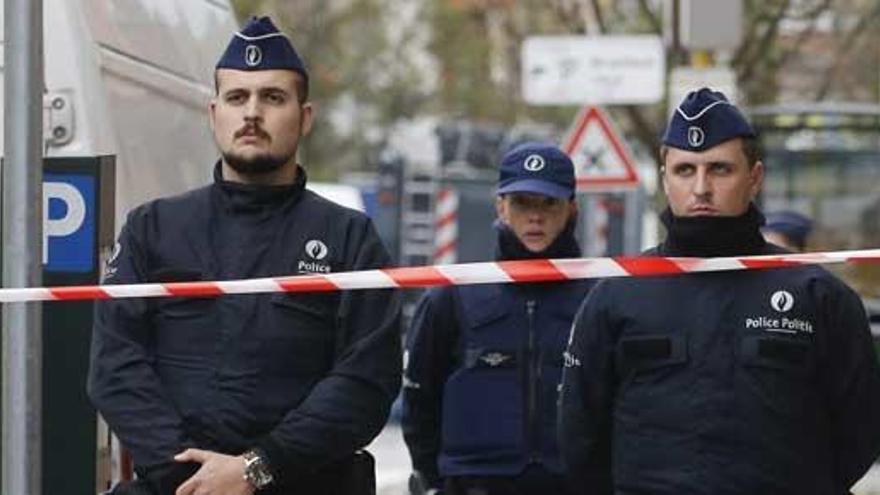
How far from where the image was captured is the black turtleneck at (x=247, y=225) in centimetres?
508

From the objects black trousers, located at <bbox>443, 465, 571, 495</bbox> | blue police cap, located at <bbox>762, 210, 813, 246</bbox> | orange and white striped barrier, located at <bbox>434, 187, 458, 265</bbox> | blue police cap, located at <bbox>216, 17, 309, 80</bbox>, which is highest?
blue police cap, located at <bbox>216, 17, 309, 80</bbox>

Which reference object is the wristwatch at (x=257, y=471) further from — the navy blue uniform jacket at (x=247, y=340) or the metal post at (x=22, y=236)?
the metal post at (x=22, y=236)

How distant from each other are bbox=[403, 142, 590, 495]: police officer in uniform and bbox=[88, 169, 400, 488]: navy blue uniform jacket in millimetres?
1479

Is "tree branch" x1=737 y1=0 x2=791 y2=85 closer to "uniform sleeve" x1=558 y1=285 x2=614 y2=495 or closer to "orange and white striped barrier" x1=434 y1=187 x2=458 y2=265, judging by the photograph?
"orange and white striped barrier" x1=434 y1=187 x2=458 y2=265

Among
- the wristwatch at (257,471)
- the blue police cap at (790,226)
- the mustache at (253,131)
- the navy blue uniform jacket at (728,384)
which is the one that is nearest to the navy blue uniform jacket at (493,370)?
the navy blue uniform jacket at (728,384)

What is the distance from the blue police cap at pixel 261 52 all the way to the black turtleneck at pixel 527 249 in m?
1.63

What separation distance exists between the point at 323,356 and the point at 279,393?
0.48ft

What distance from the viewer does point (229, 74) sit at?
5223mm

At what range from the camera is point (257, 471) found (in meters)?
4.81

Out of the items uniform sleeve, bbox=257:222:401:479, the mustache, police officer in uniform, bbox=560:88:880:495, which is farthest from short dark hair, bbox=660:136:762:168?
the mustache

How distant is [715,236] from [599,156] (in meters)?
10.9

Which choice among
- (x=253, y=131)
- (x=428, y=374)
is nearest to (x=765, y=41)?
(x=428, y=374)

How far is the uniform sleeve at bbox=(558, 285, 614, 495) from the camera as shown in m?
5.09

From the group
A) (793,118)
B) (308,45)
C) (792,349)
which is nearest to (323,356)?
(792,349)
